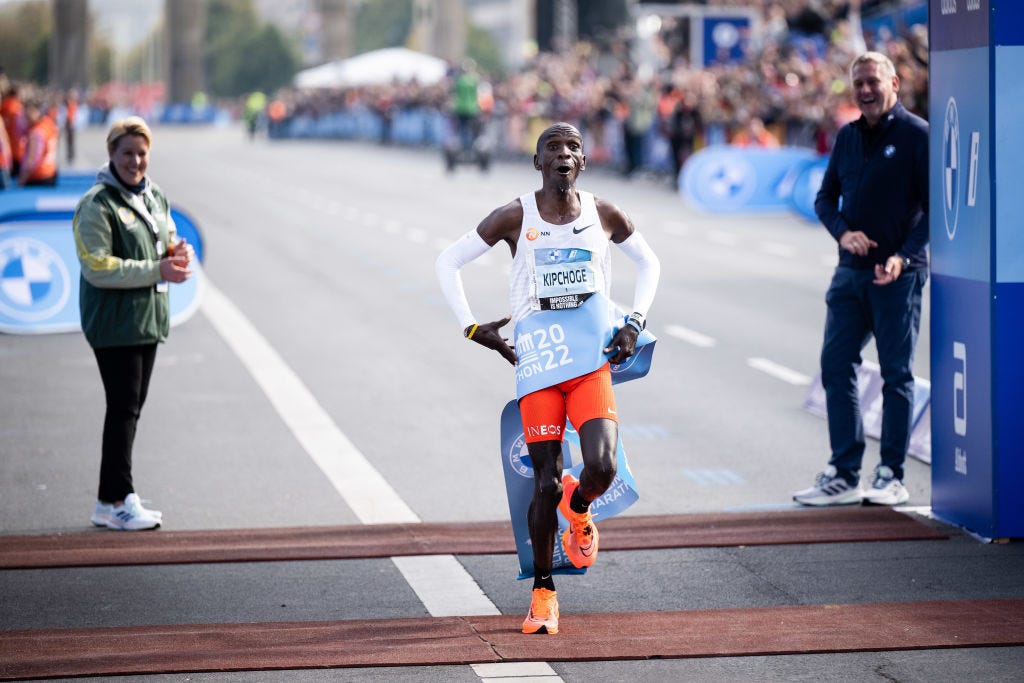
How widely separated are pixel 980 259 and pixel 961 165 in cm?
46

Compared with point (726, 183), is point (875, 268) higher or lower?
lower

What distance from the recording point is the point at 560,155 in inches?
252

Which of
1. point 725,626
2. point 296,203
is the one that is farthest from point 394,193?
point 725,626

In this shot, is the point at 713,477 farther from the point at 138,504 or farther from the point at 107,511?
the point at 107,511

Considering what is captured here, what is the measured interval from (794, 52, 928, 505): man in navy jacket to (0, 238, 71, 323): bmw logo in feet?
26.6

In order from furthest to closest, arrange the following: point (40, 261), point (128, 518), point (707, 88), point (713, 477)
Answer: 1. point (707, 88)
2. point (40, 261)
3. point (713, 477)
4. point (128, 518)

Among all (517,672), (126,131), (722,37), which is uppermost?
(722,37)

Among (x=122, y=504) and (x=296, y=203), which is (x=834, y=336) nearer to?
(x=122, y=504)

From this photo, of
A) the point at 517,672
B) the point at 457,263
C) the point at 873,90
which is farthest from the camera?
the point at 873,90

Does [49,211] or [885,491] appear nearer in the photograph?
[885,491]

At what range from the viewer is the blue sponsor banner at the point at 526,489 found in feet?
22.1

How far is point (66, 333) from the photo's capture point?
611 inches

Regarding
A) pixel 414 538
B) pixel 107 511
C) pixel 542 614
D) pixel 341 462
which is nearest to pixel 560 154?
pixel 542 614

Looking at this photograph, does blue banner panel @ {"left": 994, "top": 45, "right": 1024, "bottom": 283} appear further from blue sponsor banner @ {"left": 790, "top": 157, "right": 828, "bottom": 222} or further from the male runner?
blue sponsor banner @ {"left": 790, "top": 157, "right": 828, "bottom": 222}
